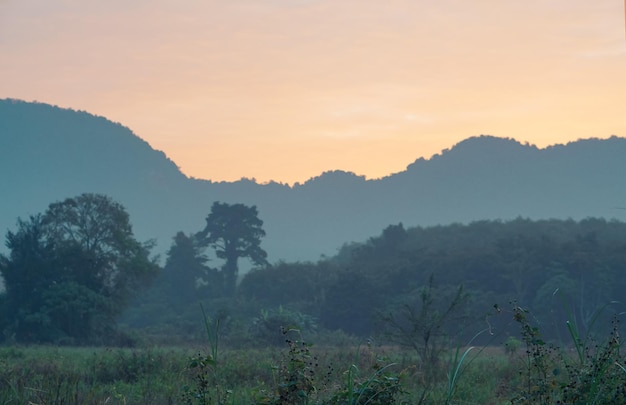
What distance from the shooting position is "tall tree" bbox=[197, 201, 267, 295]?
58.1 meters

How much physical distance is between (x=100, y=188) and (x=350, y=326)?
15423 cm

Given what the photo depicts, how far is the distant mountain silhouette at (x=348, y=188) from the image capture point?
490 feet

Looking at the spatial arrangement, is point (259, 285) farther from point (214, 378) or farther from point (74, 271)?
point (214, 378)

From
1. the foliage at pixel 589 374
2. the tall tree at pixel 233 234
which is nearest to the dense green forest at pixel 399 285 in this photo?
the tall tree at pixel 233 234

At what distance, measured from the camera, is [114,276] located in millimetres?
38656

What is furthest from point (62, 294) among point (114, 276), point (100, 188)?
point (100, 188)

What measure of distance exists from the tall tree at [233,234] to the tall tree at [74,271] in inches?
655

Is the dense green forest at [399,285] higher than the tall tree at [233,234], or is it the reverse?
the tall tree at [233,234]

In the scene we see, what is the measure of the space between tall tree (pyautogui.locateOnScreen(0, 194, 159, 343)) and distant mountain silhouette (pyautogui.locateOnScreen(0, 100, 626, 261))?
339 feet

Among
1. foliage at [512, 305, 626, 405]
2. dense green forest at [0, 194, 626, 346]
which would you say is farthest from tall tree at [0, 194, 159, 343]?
foliage at [512, 305, 626, 405]

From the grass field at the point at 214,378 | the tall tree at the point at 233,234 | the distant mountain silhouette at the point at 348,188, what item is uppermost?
the distant mountain silhouette at the point at 348,188

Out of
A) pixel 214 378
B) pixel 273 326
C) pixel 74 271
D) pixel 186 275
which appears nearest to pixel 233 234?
pixel 186 275

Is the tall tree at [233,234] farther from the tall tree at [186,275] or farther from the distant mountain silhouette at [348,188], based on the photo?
the distant mountain silhouette at [348,188]

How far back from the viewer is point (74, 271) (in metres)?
38.2
